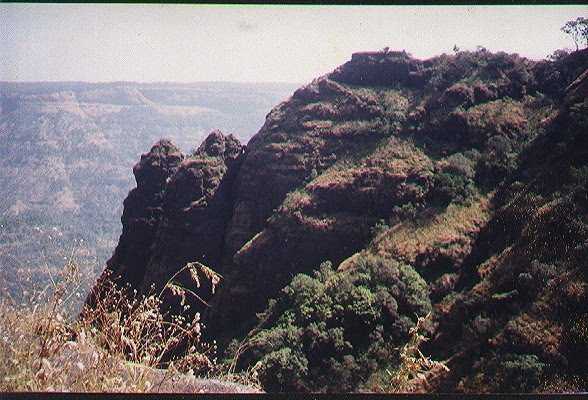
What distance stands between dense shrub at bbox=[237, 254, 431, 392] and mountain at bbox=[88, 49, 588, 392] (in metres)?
0.05

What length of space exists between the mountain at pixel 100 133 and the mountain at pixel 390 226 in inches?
146

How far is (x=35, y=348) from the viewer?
2.29 m

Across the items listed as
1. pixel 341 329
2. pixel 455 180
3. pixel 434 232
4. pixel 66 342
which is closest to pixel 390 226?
pixel 434 232

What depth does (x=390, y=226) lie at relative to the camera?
18.1m

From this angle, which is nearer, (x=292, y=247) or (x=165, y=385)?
(x=165, y=385)

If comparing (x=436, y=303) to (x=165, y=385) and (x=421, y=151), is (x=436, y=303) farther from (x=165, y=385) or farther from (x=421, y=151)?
(x=165, y=385)

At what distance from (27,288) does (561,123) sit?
18113 millimetres

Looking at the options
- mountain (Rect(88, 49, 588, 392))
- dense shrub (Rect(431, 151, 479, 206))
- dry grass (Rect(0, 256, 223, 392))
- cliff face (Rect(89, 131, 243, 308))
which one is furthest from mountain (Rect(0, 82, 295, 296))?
dry grass (Rect(0, 256, 223, 392))

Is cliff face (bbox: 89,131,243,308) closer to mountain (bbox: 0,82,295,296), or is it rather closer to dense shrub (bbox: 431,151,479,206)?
mountain (bbox: 0,82,295,296)

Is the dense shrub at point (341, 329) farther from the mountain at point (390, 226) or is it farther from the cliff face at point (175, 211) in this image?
the cliff face at point (175, 211)

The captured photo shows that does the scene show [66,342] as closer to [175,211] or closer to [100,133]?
[175,211]

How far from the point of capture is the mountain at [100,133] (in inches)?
1093

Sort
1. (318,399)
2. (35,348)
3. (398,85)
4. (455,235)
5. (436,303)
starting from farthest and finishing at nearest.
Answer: (398,85), (455,235), (436,303), (318,399), (35,348)

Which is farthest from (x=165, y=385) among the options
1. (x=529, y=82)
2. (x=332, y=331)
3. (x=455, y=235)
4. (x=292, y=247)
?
(x=529, y=82)
